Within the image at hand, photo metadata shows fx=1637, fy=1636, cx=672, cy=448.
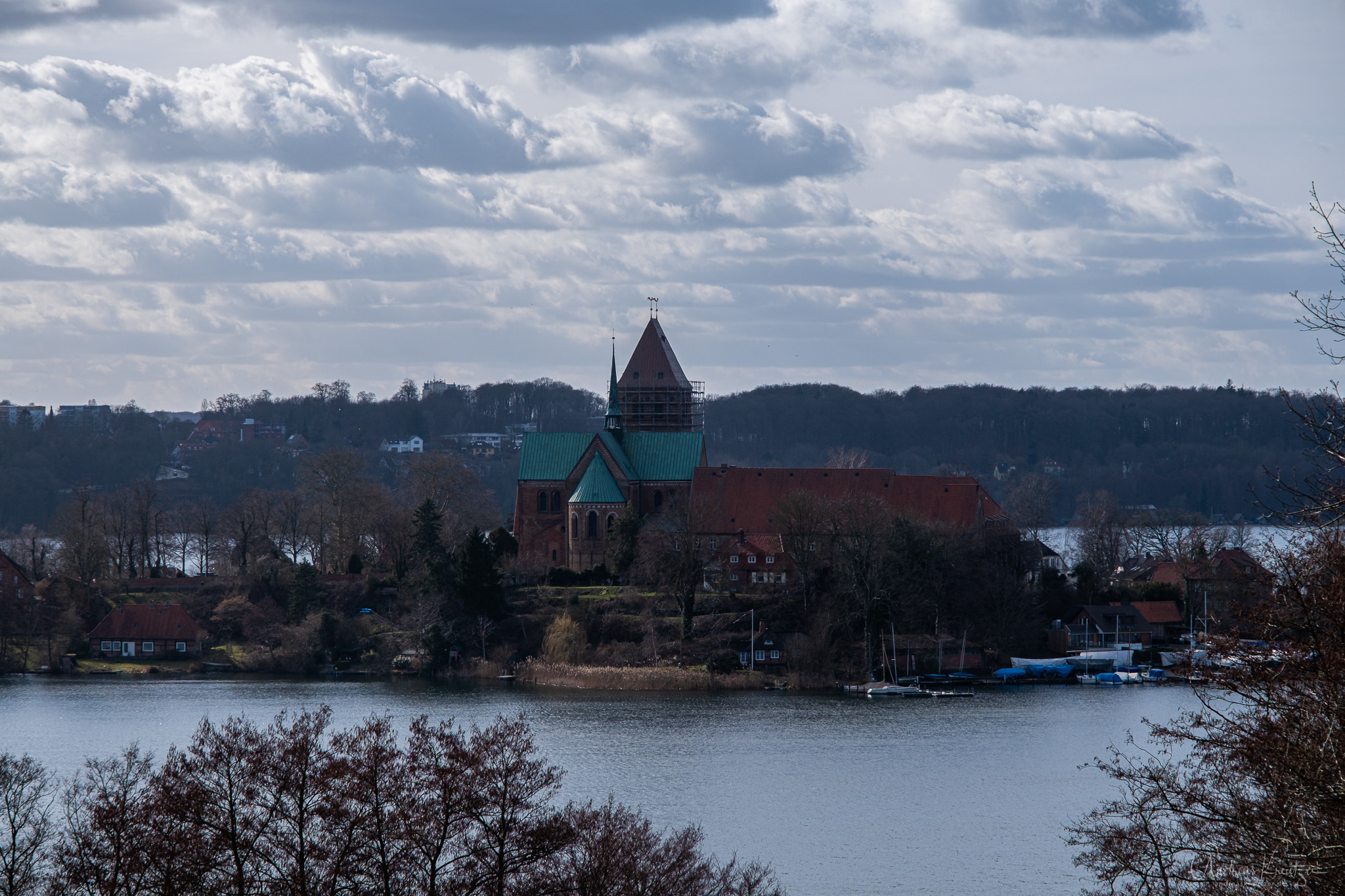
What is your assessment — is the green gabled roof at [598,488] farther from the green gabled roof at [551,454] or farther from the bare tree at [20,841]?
the bare tree at [20,841]

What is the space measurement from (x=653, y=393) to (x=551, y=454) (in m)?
8.88

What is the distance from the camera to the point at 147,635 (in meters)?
73.6

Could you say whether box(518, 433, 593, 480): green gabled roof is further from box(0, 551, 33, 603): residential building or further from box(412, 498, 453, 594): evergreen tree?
box(0, 551, 33, 603): residential building

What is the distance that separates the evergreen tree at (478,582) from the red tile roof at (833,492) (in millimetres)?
10845

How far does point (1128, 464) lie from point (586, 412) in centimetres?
5652

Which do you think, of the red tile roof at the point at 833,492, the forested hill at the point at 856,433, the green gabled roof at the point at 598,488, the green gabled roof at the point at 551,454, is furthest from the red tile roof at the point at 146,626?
the forested hill at the point at 856,433

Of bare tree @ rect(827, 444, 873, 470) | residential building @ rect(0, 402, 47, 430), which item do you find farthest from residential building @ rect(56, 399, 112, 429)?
bare tree @ rect(827, 444, 873, 470)

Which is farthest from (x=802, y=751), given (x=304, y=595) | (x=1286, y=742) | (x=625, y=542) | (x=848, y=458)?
(x=848, y=458)

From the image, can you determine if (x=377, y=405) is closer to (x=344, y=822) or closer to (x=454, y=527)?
(x=454, y=527)

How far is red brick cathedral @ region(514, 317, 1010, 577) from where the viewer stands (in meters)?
76.1

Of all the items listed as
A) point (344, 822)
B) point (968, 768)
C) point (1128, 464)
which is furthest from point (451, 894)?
point (1128, 464)

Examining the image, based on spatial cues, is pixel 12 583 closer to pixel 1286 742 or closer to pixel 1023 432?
pixel 1286 742

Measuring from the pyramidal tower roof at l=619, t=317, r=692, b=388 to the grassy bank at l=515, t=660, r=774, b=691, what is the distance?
2663 centimetres

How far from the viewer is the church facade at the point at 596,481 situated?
78.4m
